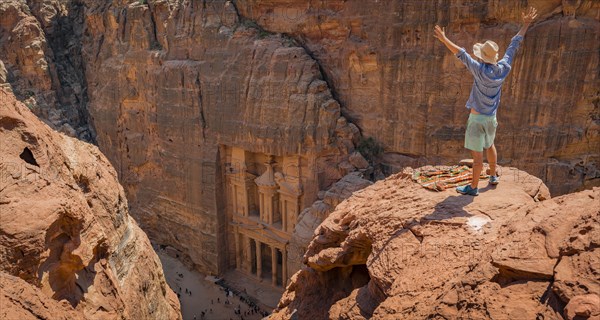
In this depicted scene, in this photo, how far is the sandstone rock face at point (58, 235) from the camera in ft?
16.1

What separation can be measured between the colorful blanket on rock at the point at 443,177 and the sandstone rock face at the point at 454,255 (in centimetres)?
13

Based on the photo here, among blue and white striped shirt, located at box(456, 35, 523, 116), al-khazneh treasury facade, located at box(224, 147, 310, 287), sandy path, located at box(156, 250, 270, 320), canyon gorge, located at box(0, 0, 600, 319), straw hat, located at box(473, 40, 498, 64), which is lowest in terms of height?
sandy path, located at box(156, 250, 270, 320)

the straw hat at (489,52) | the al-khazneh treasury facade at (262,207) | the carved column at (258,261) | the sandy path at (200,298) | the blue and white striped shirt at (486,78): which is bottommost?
the sandy path at (200,298)

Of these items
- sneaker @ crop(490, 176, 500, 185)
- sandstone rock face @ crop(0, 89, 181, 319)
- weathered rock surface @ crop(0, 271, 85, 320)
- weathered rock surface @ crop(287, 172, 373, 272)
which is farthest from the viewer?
weathered rock surface @ crop(287, 172, 373, 272)

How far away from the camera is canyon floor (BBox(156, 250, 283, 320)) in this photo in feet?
70.4

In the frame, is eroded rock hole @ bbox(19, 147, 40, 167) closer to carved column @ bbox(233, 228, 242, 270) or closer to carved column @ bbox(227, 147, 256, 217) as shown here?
carved column @ bbox(227, 147, 256, 217)

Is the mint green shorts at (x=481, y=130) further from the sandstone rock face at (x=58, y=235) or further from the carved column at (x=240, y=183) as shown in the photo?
the carved column at (x=240, y=183)

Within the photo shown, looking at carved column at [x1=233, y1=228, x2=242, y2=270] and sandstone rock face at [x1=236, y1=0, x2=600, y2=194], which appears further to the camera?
carved column at [x1=233, y1=228, x2=242, y2=270]

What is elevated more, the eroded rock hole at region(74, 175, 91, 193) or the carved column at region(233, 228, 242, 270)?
the eroded rock hole at region(74, 175, 91, 193)

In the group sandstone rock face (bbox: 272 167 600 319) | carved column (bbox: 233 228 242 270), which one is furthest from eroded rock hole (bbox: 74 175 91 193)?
carved column (bbox: 233 228 242 270)

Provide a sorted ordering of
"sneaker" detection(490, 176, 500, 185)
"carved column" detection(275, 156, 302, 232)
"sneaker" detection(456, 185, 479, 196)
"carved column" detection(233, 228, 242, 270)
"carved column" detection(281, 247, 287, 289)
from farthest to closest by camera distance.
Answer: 1. "carved column" detection(233, 228, 242, 270)
2. "carved column" detection(281, 247, 287, 289)
3. "carved column" detection(275, 156, 302, 232)
4. "sneaker" detection(490, 176, 500, 185)
5. "sneaker" detection(456, 185, 479, 196)

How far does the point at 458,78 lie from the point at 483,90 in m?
11.8

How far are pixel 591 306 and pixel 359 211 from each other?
3.49m

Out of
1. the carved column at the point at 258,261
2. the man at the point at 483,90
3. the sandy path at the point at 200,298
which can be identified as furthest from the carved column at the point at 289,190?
the man at the point at 483,90
